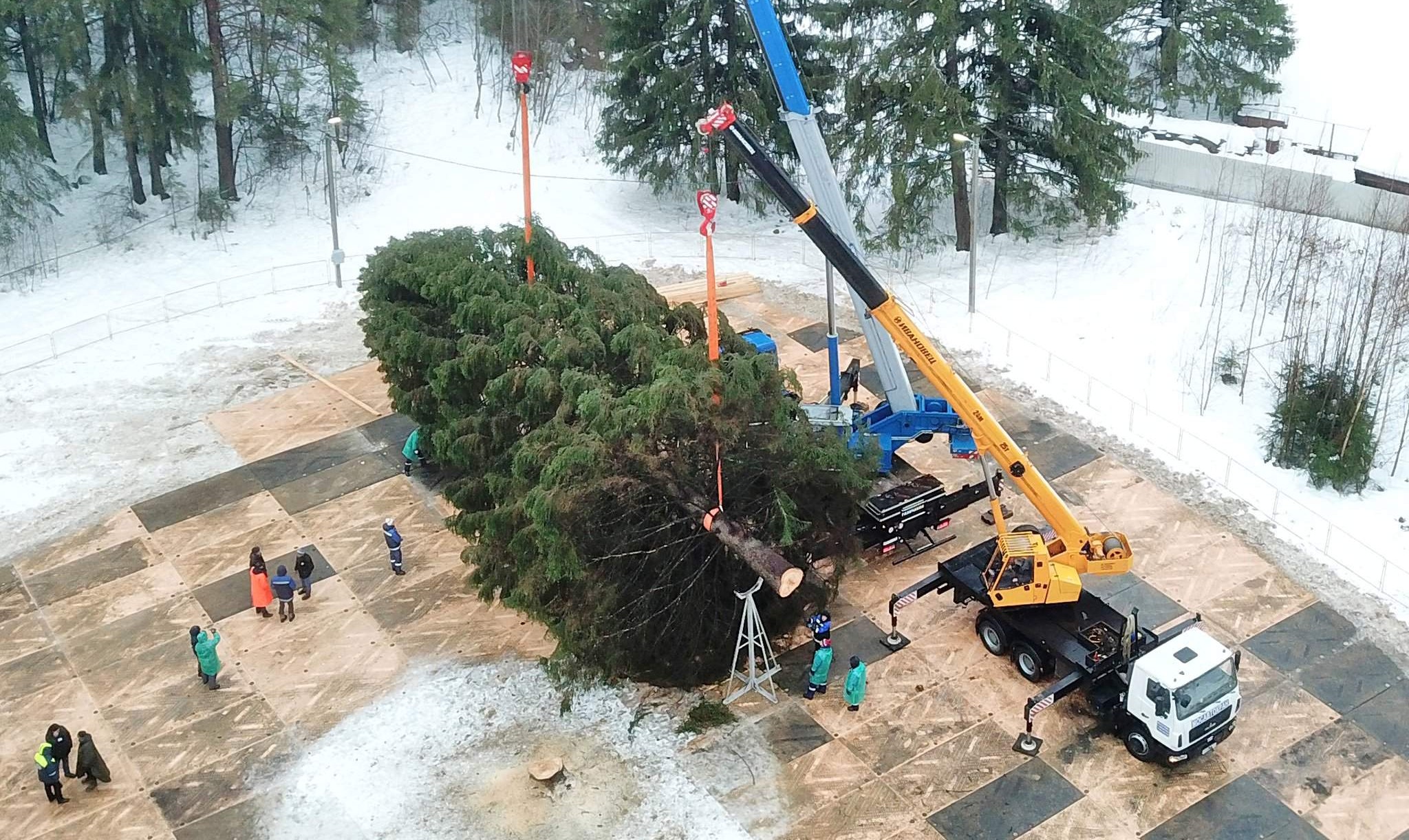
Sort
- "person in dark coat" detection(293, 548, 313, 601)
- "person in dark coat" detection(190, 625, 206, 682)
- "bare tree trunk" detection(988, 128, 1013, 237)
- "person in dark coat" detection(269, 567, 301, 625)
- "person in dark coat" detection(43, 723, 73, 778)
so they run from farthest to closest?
"bare tree trunk" detection(988, 128, 1013, 237), "person in dark coat" detection(293, 548, 313, 601), "person in dark coat" detection(269, 567, 301, 625), "person in dark coat" detection(190, 625, 206, 682), "person in dark coat" detection(43, 723, 73, 778)

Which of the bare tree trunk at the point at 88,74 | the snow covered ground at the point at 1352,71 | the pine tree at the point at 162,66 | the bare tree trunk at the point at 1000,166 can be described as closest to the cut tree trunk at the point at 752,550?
the bare tree trunk at the point at 1000,166

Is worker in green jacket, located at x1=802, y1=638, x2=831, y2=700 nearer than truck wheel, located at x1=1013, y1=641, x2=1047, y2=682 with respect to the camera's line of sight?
Yes

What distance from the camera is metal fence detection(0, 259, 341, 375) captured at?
31781 mm

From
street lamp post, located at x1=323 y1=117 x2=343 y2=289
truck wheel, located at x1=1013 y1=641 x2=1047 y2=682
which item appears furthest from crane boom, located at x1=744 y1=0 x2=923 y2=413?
street lamp post, located at x1=323 y1=117 x2=343 y2=289

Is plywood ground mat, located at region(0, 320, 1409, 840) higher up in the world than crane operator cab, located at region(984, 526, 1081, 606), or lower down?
lower down

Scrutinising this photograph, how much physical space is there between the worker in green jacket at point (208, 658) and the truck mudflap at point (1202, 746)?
13.9 meters

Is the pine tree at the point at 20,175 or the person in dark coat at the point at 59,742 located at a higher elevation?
the pine tree at the point at 20,175

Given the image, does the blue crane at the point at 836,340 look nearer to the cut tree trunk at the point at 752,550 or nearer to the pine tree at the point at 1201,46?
the cut tree trunk at the point at 752,550

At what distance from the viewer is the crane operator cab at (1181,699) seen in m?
18.0

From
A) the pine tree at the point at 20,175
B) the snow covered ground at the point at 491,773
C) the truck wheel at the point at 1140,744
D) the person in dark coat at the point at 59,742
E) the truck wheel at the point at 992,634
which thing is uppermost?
the pine tree at the point at 20,175

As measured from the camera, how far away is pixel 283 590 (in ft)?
71.7

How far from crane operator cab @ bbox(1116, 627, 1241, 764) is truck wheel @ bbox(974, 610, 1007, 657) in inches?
92.0

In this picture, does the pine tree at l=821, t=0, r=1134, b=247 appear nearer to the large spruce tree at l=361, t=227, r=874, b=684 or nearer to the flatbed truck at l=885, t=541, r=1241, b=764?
the large spruce tree at l=361, t=227, r=874, b=684

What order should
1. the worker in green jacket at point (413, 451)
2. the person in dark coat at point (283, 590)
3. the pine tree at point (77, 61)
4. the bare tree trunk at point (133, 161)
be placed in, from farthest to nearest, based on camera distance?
the bare tree trunk at point (133, 161) < the pine tree at point (77, 61) < the worker in green jacket at point (413, 451) < the person in dark coat at point (283, 590)
